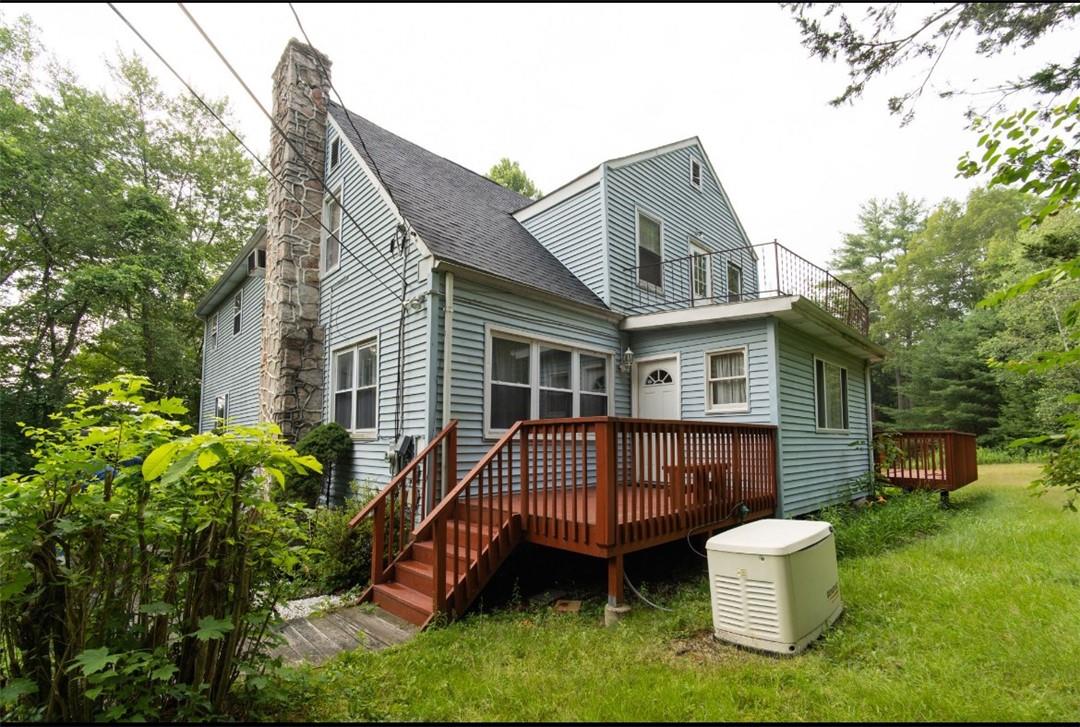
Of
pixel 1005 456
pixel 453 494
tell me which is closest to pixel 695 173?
pixel 453 494

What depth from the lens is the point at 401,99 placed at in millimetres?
5469

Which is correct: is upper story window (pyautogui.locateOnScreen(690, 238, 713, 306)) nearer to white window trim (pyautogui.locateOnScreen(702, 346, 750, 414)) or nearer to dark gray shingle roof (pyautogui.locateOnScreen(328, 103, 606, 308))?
white window trim (pyautogui.locateOnScreen(702, 346, 750, 414))

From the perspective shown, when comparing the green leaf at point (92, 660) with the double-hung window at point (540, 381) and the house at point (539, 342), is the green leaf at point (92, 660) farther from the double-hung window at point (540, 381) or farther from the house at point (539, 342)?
the double-hung window at point (540, 381)

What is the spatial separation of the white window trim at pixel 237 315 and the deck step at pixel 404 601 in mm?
9942

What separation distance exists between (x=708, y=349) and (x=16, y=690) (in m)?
7.58

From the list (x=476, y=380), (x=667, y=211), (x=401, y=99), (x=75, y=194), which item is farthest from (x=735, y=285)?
(x=75, y=194)

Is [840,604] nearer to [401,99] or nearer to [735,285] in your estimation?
[401,99]

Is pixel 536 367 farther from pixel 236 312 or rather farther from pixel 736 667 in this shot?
pixel 236 312

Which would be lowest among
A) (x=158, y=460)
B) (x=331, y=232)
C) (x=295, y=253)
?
(x=158, y=460)

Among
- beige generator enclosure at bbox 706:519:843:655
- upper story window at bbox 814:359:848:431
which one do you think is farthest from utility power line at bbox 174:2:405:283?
upper story window at bbox 814:359:848:431

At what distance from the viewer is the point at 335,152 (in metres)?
8.57

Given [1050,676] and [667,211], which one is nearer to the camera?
[1050,676]

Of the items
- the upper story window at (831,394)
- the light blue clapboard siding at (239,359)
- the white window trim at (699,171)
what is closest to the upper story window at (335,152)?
the light blue clapboard siding at (239,359)

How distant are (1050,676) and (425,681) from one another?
381cm
